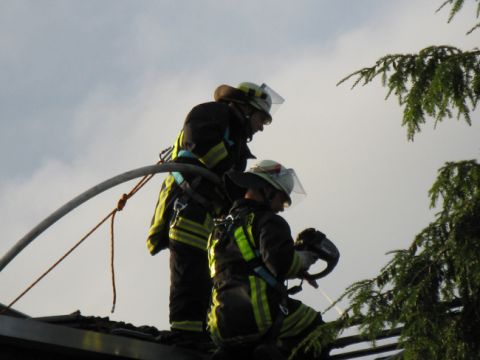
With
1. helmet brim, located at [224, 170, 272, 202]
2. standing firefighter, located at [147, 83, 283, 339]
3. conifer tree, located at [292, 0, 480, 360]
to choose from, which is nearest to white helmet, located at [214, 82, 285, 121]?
standing firefighter, located at [147, 83, 283, 339]

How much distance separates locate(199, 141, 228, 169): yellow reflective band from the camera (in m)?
7.59

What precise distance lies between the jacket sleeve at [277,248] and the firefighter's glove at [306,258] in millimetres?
234

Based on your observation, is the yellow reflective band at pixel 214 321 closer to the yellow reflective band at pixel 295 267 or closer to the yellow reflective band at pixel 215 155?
the yellow reflective band at pixel 295 267

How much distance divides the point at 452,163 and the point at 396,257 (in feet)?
1.76

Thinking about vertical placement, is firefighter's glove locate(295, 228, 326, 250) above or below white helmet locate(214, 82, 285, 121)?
below

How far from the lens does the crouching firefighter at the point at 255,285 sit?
6.20m

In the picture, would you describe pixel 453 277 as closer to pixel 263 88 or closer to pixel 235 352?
pixel 235 352

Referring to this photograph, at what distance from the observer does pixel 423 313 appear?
4691mm

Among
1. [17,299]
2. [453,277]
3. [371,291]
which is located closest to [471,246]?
[453,277]

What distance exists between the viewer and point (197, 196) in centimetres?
756

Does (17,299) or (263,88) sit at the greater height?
(263,88)

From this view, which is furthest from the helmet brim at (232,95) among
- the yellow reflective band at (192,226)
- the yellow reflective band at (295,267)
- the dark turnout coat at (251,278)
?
the yellow reflective band at (295,267)

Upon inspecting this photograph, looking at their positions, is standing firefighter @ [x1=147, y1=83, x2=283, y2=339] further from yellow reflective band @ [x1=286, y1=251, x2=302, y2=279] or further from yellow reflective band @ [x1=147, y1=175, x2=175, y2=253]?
yellow reflective band @ [x1=286, y1=251, x2=302, y2=279]

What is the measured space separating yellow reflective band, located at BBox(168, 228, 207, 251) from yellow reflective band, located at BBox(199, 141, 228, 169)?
0.51 meters
